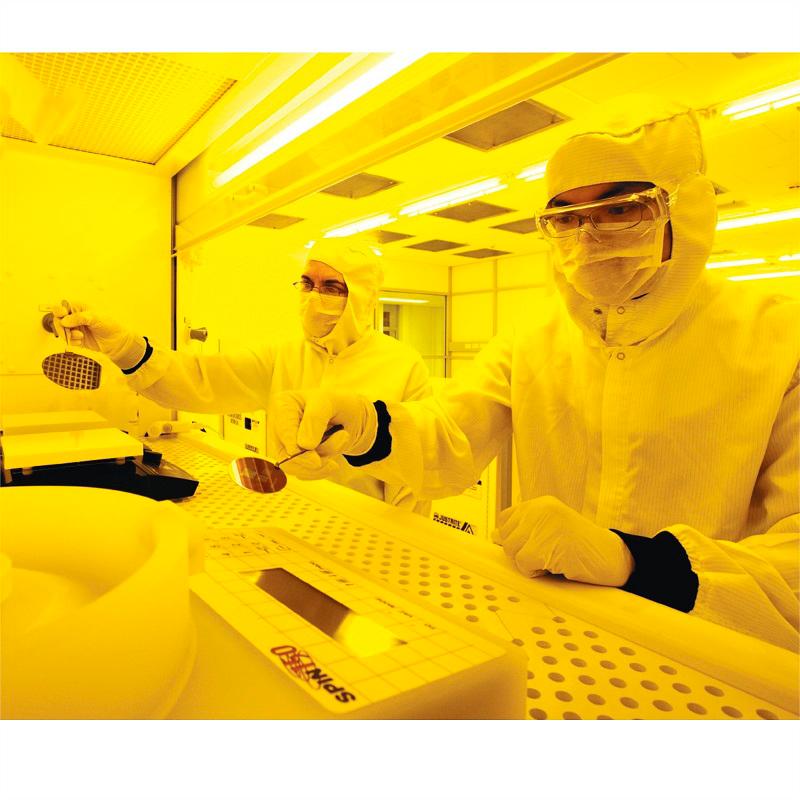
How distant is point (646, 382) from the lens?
103 cm

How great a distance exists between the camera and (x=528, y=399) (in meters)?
1.22

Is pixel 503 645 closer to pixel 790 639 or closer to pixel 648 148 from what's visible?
pixel 790 639

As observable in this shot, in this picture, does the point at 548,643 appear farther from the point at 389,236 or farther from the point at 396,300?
the point at 396,300

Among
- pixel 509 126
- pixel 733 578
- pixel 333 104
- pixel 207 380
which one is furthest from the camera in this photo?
pixel 509 126

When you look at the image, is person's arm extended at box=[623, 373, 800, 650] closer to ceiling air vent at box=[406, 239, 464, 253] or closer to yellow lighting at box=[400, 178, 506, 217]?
yellow lighting at box=[400, 178, 506, 217]

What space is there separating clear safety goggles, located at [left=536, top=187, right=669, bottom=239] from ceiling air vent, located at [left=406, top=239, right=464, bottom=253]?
4.78 metres

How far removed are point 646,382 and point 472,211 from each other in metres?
3.74

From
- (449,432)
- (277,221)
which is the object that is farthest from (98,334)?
(277,221)

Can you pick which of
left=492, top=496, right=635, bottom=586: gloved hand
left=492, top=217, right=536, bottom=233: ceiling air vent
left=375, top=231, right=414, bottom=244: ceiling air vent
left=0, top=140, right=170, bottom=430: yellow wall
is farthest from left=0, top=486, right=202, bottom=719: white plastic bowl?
left=375, top=231, right=414, bottom=244: ceiling air vent

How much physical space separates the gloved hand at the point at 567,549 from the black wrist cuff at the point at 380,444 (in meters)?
0.49

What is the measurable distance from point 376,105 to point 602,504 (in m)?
0.98

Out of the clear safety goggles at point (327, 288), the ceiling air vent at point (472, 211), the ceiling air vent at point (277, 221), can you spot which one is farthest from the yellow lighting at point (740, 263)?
the clear safety goggles at point (327, 288)

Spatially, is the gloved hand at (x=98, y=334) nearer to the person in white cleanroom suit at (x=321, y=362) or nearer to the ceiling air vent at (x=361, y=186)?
the person in white cleanroom suit at (x=321, y=362)

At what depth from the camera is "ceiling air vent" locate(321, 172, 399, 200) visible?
3.67 metres
